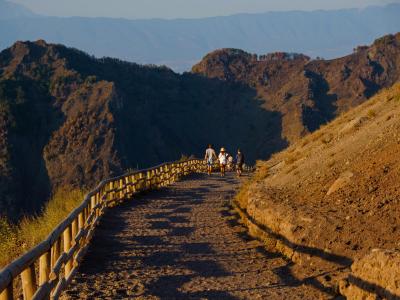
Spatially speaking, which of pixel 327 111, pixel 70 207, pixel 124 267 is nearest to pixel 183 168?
pixel 70 207

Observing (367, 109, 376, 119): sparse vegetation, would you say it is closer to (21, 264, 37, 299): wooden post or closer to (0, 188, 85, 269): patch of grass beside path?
(0, 188, 85, 269): patch of grass beside path

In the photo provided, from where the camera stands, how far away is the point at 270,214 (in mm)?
13844

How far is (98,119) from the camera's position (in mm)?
116125

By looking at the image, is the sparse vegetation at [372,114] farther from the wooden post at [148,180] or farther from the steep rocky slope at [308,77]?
the steep rocky slope at [308,77]

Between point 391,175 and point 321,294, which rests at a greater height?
point 391,175

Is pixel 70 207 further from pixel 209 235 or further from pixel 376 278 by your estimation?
pixel 376 278

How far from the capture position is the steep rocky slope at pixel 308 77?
145 metres

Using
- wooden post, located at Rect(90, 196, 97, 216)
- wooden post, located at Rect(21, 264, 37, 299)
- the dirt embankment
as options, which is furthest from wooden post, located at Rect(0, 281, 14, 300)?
wooden post, located at Rect(90, 196, 97, 216)

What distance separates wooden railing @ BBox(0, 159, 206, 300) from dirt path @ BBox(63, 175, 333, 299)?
27cm

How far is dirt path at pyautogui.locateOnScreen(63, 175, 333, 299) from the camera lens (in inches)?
359

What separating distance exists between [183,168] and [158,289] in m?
27.8

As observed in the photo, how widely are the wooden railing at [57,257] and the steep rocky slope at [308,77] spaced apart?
398 ft

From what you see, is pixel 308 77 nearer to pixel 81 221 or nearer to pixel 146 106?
pixel 146 106

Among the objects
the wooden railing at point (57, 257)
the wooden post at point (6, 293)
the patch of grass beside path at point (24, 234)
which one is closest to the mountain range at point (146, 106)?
the wooden railing at point (57, 257)
